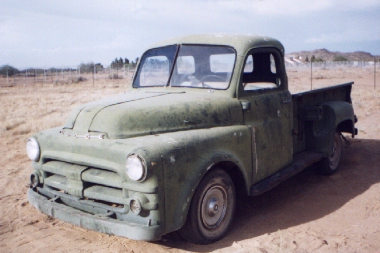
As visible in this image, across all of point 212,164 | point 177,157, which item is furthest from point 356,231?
point 177,157

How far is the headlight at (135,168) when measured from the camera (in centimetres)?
271

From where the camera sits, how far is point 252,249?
3.19 m

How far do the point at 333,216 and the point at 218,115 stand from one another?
5.83 feet

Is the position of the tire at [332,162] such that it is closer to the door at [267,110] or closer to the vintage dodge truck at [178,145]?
the vintage dodge truck at [178,145]

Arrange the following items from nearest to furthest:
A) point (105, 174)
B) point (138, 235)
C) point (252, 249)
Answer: point (138, 235)
point (105, 174)
point (252, 249)

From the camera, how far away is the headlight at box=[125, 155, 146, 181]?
8.90ft

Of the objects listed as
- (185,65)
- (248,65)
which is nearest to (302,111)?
(248,65)

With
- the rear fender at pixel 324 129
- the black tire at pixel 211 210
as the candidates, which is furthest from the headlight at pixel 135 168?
the rear fender at pixel 324 129

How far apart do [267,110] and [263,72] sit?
0.75 metres

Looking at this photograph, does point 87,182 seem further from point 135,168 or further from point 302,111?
point 302,111

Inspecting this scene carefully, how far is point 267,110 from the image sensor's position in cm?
413

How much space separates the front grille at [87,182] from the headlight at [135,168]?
0.16m

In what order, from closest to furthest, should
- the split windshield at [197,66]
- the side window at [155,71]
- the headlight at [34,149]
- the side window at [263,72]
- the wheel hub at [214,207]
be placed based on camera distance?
the wheel hub at [214,207], the headlight at [34,149], the split windshield at [197,66], the side window at [155,71], the side window at [263,72]

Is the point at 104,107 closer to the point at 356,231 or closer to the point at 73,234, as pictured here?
the point at 73,234
